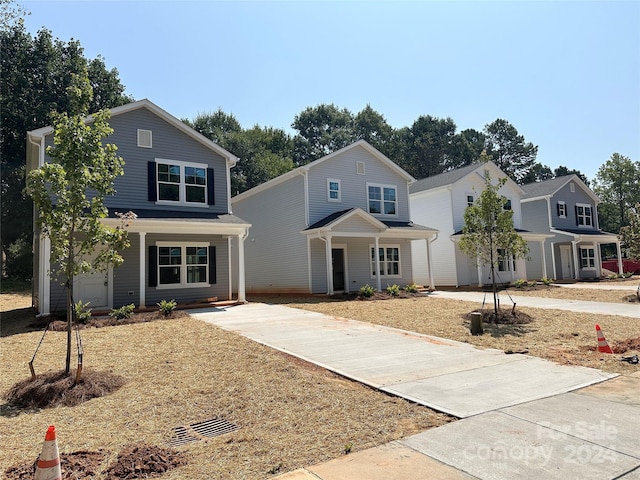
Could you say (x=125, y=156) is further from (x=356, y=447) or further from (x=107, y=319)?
(x=356, y=447)

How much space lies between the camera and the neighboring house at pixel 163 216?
1433 cm

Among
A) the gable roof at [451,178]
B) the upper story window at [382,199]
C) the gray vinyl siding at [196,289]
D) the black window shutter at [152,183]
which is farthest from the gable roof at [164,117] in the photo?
the gable roof at [451,178]

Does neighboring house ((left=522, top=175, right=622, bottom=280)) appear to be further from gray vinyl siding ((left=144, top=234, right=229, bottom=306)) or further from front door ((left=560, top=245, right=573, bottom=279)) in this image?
gray vinyl siding ((left=144, top=234, right=229, bottom=306))

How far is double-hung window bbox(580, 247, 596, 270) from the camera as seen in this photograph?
99.3 ft

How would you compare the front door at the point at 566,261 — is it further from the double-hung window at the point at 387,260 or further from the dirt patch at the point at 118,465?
the dirt patch at the point at 118,465

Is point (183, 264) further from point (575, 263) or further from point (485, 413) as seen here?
point (575, 263)

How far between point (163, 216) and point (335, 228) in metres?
7.14

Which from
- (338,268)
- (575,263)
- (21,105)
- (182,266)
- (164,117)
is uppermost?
(21,105)

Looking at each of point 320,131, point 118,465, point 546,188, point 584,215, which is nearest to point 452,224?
point 546,188

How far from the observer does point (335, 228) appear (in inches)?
730

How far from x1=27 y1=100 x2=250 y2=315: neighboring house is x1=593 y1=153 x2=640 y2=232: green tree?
51653mm

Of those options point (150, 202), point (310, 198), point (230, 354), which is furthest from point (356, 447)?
point (310, 198)

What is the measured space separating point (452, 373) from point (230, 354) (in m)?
3.88

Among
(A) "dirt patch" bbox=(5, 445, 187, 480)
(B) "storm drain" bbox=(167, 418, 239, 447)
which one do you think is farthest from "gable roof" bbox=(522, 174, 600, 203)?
(A) "dirt patch" bbox=(5, 445, 187, 480)
